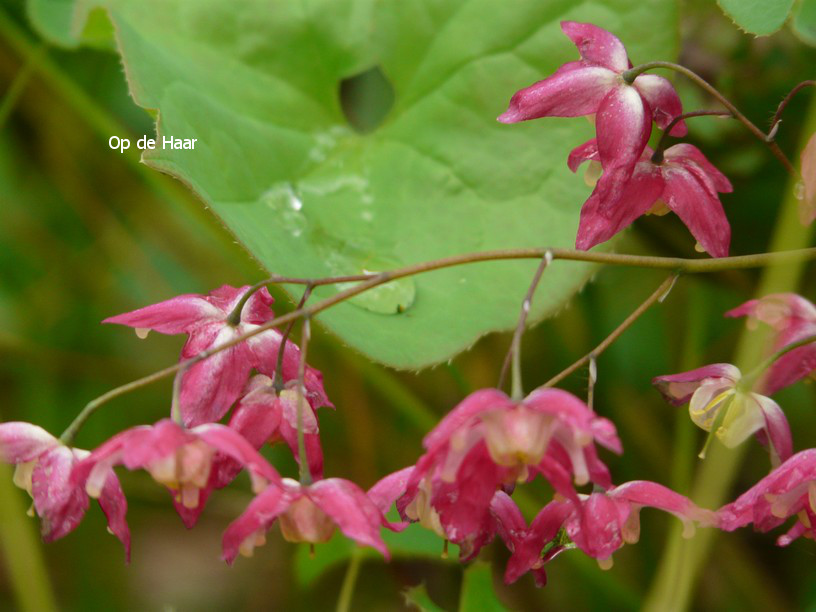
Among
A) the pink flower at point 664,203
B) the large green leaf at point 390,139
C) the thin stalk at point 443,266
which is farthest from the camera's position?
the large green leaf at point 390,139

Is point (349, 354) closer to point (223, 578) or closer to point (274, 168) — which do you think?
point (274, 168)

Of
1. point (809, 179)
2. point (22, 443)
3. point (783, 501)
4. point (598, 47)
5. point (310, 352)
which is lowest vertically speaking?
point (310, 352)

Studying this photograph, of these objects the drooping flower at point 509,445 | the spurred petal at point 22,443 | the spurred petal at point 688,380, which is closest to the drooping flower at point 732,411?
the spurred petal at point 688,380

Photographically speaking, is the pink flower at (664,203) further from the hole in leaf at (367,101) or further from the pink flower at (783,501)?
the hole in leaf at (367,101)

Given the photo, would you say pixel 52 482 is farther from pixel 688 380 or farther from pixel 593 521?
pixel 688 380

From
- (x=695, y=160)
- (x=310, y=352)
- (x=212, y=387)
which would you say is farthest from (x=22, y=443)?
(x=310, y=352)

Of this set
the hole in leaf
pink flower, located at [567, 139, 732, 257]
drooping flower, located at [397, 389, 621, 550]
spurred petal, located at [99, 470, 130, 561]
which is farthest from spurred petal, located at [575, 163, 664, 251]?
the hole in leaf

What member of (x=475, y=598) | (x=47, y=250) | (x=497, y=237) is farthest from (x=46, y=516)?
(x=47, y=250)
